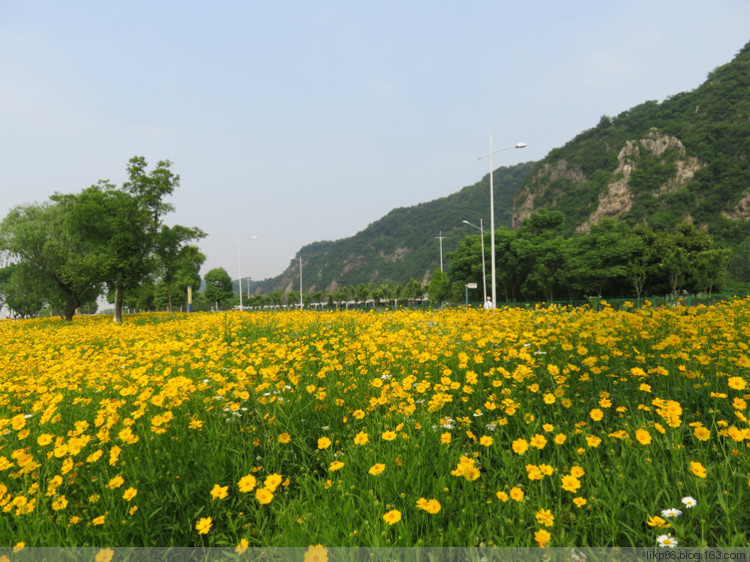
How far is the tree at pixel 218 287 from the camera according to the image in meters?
76.6

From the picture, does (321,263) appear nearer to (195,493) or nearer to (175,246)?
(175,246)

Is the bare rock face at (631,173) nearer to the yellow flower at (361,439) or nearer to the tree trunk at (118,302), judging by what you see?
the tree trunk at (118,302)

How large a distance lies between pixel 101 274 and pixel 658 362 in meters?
23.9

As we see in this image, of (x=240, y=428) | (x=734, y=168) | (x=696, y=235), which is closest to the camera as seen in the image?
(x=240, y=428)

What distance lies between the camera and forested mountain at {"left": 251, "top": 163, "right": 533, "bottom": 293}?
114 meters

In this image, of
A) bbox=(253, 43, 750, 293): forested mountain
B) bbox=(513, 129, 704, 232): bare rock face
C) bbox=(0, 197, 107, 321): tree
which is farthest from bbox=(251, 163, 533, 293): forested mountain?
bbox=(0, 197, 107, 321): tree

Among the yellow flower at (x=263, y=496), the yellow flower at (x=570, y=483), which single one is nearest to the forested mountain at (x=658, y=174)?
the yellow flower at (x=570, y=483)

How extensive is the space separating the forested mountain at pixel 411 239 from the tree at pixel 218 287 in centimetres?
2291

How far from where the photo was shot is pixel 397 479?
2.11 meters

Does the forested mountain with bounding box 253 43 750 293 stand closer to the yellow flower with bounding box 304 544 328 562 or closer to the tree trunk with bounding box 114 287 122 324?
the tree trunk with bounding box 114 287 122 324

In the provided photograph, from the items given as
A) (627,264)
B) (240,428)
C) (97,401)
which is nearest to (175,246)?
(97,401)

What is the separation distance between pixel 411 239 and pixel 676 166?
82237 millimetres

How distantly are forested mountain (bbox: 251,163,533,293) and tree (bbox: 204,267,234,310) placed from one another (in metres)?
22.9

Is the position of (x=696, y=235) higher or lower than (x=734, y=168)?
lower
